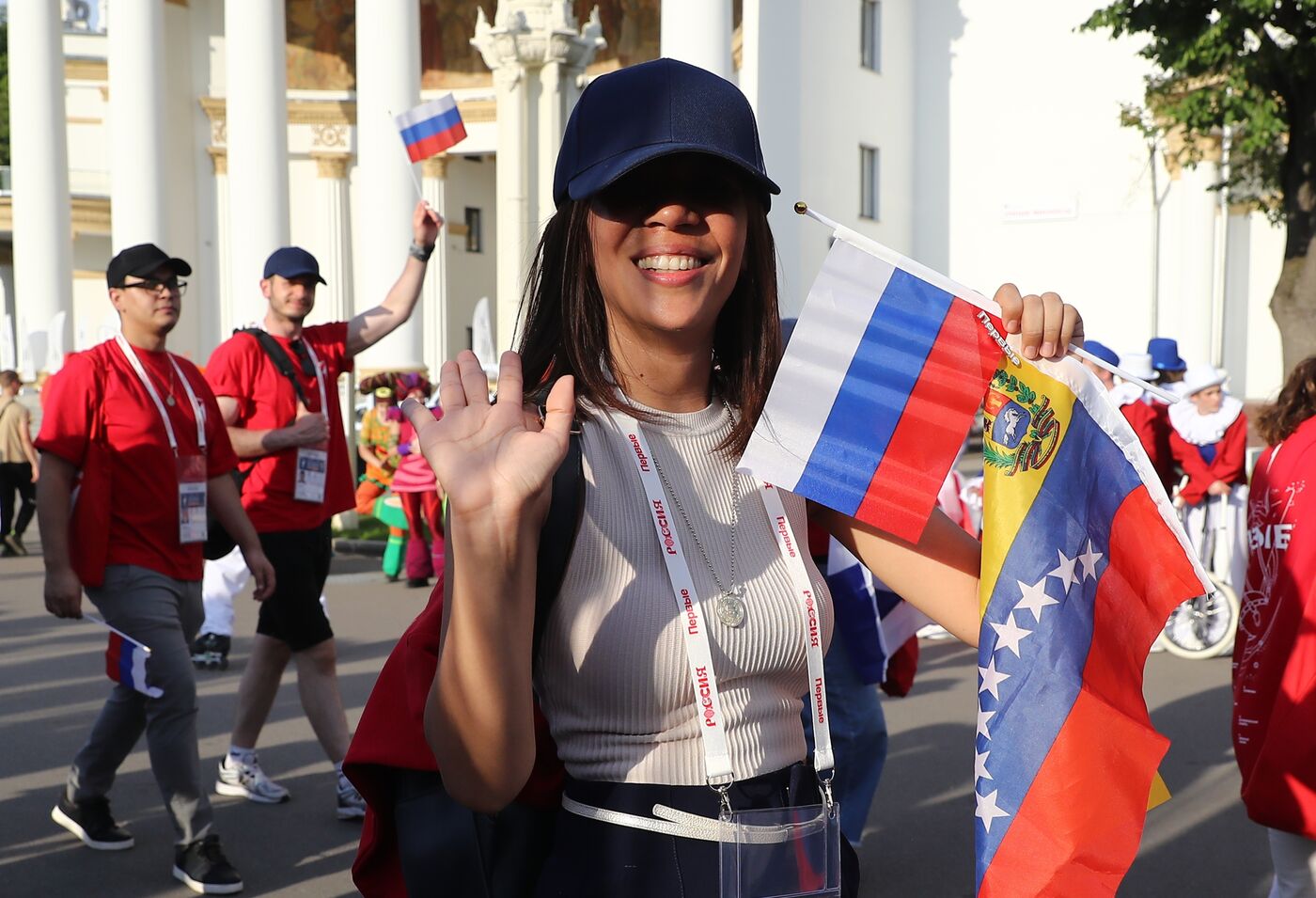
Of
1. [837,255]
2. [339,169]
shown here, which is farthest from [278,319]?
[339,169]

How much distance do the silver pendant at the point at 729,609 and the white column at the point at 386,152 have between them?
69.8 feet

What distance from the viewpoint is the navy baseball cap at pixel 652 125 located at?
1937 millimetres

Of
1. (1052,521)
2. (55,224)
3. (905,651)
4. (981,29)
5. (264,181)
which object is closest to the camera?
(1052,521)

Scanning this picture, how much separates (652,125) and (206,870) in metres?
4.21

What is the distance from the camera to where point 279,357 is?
6582 millimetres

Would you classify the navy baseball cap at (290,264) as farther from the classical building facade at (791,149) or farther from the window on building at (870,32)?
the window on building at (870,32)

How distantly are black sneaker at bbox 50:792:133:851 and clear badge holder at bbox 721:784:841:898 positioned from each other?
15.1 ft

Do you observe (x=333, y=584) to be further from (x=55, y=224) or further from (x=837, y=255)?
(x=55, y=224)

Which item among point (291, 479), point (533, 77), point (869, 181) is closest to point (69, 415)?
point (291, 479)

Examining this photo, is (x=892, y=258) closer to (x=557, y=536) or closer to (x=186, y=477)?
(x=557, y=536)

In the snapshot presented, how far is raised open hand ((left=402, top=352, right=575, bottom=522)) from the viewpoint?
1.68 m

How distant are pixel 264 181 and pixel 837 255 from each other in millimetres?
21997

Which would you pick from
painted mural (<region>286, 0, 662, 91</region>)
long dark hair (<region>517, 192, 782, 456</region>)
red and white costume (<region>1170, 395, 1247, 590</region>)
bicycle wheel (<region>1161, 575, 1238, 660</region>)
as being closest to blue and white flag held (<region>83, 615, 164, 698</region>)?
long dark hair (<region>517, 192, 782, 456</region>)

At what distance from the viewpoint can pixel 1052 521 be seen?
2.20 m
